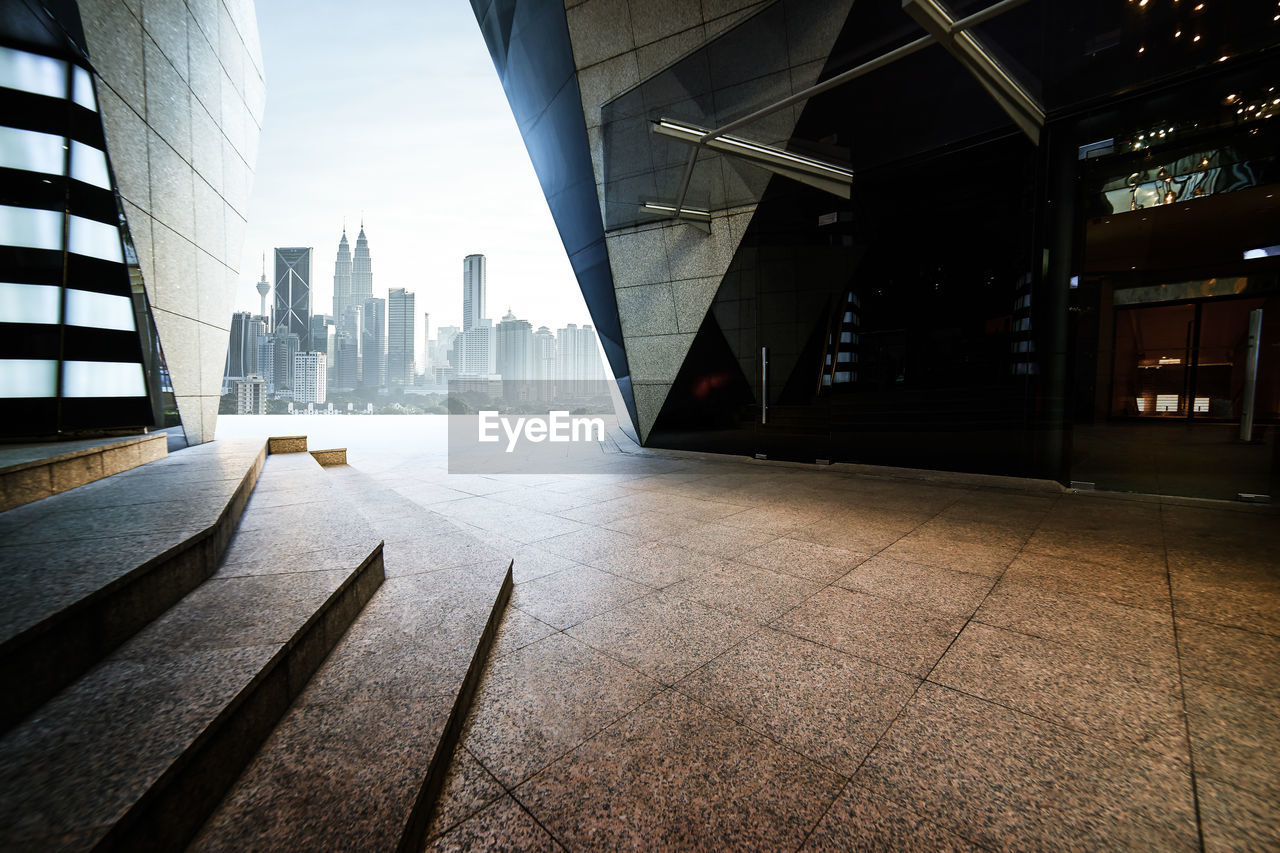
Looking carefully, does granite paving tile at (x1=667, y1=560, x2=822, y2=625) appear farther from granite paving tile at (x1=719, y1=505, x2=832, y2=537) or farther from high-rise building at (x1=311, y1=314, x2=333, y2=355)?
high-rise building at (x1=311, y1=314, x2=333, y2=355)

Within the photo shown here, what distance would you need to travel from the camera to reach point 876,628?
2.82m

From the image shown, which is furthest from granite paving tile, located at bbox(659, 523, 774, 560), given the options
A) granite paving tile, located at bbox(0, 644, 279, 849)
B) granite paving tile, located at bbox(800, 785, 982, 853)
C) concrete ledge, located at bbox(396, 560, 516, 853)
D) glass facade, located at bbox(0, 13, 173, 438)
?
A: glass facade, located at bbox(0, 13, 173, 438)

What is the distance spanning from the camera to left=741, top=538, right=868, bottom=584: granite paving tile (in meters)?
3.71


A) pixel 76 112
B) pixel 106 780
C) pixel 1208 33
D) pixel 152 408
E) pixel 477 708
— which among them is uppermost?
pixel 1208 33

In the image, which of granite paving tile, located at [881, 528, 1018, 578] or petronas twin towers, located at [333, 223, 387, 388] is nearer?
granite paving tile, located at [881, 528, 1018, 578]

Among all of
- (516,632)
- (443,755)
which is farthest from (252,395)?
(443,755)

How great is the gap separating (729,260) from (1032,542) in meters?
7.47

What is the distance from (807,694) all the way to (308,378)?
67.5 meters

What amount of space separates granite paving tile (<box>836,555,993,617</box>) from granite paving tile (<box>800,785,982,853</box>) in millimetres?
1753

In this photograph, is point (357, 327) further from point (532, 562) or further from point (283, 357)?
point (532, 562)

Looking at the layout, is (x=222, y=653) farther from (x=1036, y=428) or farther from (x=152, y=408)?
(x=1036, y=428)

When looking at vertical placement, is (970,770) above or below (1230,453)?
below

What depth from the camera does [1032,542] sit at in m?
4.39

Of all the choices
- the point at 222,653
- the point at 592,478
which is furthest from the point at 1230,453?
the point at 222,653
